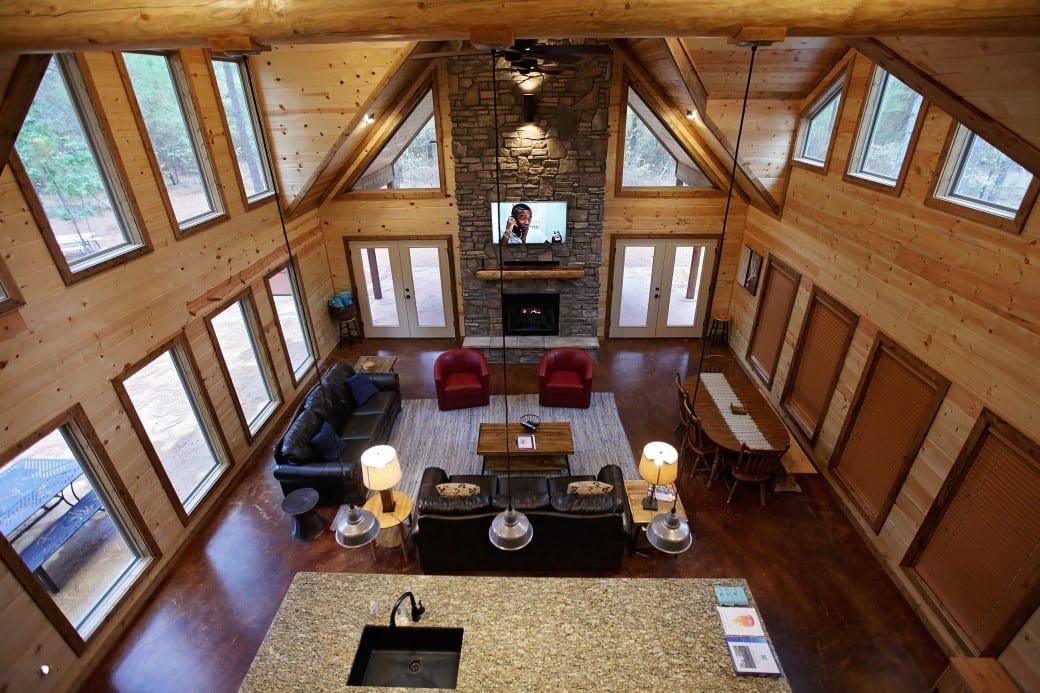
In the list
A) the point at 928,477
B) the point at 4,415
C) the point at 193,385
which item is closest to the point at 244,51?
the point at 4,415

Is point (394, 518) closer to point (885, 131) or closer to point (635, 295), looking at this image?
point (885, 131)

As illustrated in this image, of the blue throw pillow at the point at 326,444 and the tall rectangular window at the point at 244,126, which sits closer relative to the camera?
the blue throw pillow at the point at 326,444

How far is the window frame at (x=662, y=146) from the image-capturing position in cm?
720

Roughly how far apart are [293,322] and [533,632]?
631 cm

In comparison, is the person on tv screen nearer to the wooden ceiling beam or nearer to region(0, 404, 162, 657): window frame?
the wooden ceiling beam

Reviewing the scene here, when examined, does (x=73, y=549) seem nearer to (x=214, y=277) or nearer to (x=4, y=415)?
(x=4, y=415)

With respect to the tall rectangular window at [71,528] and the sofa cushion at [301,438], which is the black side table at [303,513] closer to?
the sofa cushion at [301,438]

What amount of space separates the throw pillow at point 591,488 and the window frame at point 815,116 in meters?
4.34

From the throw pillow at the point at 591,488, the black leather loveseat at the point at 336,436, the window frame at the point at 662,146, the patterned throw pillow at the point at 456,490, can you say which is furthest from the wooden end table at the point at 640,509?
the window frame at the point at 662,146

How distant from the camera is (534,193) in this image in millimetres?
7445

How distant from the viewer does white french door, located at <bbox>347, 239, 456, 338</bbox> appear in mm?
8398

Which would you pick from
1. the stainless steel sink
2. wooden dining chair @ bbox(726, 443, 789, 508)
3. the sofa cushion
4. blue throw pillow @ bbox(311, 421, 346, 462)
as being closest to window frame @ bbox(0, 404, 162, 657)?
the sofa cushion

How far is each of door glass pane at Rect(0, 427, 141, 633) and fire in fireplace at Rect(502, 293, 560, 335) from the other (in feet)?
18.2

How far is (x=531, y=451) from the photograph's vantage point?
5578 mm
